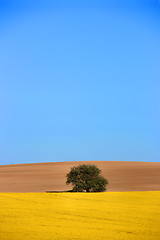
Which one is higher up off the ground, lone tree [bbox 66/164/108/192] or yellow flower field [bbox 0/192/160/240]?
lone tree [bbox 66/164/108/192]

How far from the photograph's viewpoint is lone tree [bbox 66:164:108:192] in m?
30.5

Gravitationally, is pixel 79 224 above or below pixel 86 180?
below

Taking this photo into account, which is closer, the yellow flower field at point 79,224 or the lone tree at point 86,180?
the yellow flower field at point 79,224

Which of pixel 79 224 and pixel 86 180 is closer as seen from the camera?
pixel 79 224

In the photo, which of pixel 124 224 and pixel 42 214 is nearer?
pixel 124 224

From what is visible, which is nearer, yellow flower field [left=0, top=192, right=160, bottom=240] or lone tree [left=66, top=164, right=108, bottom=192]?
yellow flower field [left=0, top=192, right=160, bottom=240]

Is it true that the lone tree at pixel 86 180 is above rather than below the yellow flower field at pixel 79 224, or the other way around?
above

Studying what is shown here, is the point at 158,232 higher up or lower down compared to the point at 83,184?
lower down

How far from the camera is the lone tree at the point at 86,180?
1201 inches

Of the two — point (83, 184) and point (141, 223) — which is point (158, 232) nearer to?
point (141, 223)

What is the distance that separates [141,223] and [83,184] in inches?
721

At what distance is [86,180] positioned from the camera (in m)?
30.8

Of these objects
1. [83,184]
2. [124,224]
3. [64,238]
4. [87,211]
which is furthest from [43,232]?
[83,184]

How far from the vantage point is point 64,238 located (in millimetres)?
9758
